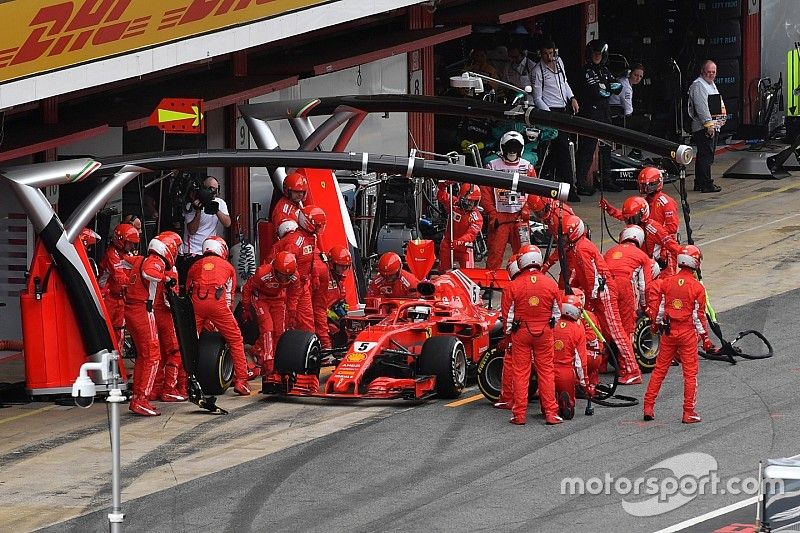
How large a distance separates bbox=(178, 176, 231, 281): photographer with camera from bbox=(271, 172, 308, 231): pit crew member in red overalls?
1016 mm

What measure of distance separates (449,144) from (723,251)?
211 inches

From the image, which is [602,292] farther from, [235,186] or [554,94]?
[554,94]

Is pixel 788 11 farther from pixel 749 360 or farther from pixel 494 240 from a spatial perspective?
pixel 749 360

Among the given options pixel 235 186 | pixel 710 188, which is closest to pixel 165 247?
pixel 235 186

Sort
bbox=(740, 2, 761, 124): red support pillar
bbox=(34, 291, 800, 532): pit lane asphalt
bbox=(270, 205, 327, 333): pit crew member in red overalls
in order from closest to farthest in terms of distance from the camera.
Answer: bbox=(34, 291, 800, 532): pit lane asphalt → bbox=(270, 205, 327, 333): pit crew member in red overalls → bbox=(740, 2, 761, 124): red support pillar

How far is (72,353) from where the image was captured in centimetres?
1645

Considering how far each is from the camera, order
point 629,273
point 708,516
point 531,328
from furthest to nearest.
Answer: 1. point 629,273
2. point 531,328
3. point 708,516

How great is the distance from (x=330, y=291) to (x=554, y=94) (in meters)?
8.78

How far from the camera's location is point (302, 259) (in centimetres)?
1825

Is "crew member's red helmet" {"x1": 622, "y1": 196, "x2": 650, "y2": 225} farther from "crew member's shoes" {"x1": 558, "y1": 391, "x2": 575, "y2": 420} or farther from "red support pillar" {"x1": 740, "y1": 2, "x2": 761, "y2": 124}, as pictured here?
"red support pillar" {"x1": 740, "y1": 2, "x2": 761, "y2": 124}

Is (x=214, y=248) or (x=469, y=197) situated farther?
(x=469, y=197)

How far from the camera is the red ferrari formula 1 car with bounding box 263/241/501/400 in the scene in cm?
1662

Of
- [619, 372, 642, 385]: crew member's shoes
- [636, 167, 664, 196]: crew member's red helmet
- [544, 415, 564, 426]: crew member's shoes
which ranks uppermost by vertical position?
[636, 167, 664, 196]: crew member's red helmet

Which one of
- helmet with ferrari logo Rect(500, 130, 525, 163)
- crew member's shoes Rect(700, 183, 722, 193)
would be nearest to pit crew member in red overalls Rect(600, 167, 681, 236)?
helmet with ferrari logo Rect(500, 130, 525, 163)
